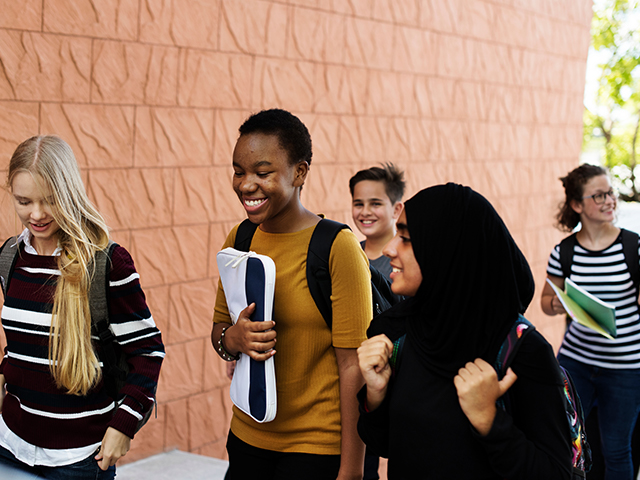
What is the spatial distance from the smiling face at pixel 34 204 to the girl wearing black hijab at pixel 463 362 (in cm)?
103

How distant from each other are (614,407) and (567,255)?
2.88 feet

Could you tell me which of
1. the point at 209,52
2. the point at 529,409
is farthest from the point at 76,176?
the point at 209,52

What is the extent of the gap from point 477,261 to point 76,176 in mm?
1261

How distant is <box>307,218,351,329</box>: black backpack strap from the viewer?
6.66 ft

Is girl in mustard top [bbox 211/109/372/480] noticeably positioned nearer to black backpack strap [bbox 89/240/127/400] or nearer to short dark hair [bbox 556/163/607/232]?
black backpack strap [bbox 89/240/127/400]

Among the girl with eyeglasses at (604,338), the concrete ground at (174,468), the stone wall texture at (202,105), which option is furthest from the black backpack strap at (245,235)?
the girl with eyeglasses at (604,338)

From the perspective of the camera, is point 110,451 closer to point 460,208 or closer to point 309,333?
point 309,333

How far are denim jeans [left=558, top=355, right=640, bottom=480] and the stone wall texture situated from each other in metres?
2.27

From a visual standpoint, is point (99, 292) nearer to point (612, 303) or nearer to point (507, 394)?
point (507, 394)

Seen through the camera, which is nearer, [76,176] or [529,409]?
[529,409]

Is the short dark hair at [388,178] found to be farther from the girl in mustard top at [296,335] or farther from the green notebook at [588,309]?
the girl in mustard top at [296,335]

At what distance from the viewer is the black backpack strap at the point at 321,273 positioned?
2031 millimetres

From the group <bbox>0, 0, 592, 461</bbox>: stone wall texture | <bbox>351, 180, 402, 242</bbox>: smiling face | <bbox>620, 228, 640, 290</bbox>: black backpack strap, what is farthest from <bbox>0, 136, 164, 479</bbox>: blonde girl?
<bbox>620, 228, 640, 290</bbox>: black backpack strap

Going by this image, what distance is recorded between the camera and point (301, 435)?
81.8 inches
